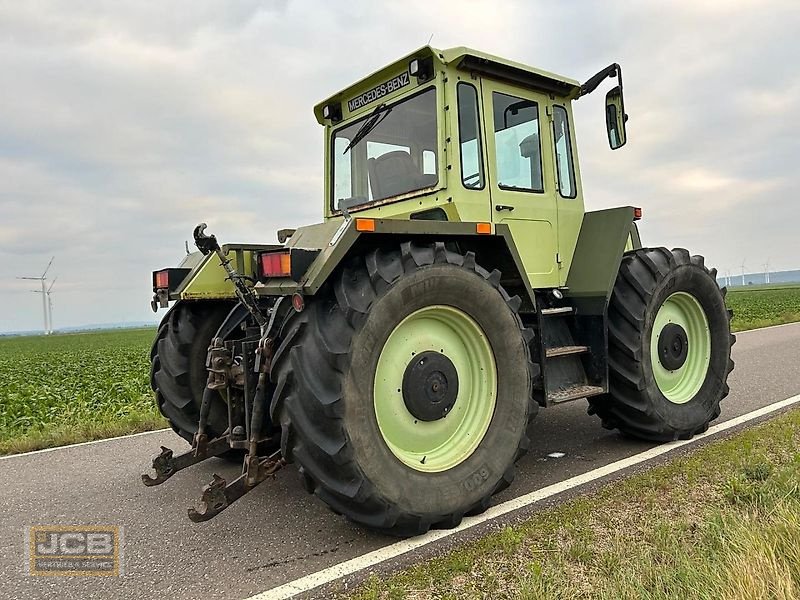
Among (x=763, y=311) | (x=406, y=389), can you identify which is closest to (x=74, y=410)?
(x=406, y=389)

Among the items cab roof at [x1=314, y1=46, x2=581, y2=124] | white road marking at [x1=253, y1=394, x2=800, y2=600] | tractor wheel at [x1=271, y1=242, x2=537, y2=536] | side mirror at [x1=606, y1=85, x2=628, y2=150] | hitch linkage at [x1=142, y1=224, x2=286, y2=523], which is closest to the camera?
white road marking at [x1=253, y1=394, x2=800, y2=600]

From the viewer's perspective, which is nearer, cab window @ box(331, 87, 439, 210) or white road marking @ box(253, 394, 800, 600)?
white road marking @ box(253, 394, 800, 600)

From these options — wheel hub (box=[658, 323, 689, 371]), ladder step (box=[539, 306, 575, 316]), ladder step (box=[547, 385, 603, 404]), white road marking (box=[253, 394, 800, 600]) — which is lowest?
white road marking (box=[253, 394, 800, 600])

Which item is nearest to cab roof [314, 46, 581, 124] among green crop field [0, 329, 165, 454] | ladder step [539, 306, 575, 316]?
ladder step [539, 306, 575, 316]

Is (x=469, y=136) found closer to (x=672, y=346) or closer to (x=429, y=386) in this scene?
(x=429, y=386)

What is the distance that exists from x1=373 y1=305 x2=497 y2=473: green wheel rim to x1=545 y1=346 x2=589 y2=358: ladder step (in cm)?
81

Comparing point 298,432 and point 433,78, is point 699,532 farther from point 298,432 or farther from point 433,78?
point 433,78

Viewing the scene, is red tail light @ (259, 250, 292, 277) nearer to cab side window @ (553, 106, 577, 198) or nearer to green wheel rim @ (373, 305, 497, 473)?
→ green wheel rim @ (373, 305, 497, 473)

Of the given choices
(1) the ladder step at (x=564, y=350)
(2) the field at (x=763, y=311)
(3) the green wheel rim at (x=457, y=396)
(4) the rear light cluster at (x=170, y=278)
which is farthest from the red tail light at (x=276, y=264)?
(2) the field at (x=763, y=311)

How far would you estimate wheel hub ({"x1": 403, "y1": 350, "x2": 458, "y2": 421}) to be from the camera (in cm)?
337

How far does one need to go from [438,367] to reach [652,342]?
7.43 ft

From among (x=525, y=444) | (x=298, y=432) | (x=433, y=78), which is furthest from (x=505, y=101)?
(x=298, y=432)

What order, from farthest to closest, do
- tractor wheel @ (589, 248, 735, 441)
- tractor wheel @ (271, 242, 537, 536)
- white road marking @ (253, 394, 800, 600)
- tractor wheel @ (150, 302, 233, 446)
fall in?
tractor wheel @ (589, 248, 735, 441), tractor wheel @ (150, 302, 233, 446), tractor wheel @ (271, 242, 537, 536), white road marking @ (253, 394, 800, 600)

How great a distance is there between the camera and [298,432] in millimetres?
3002
